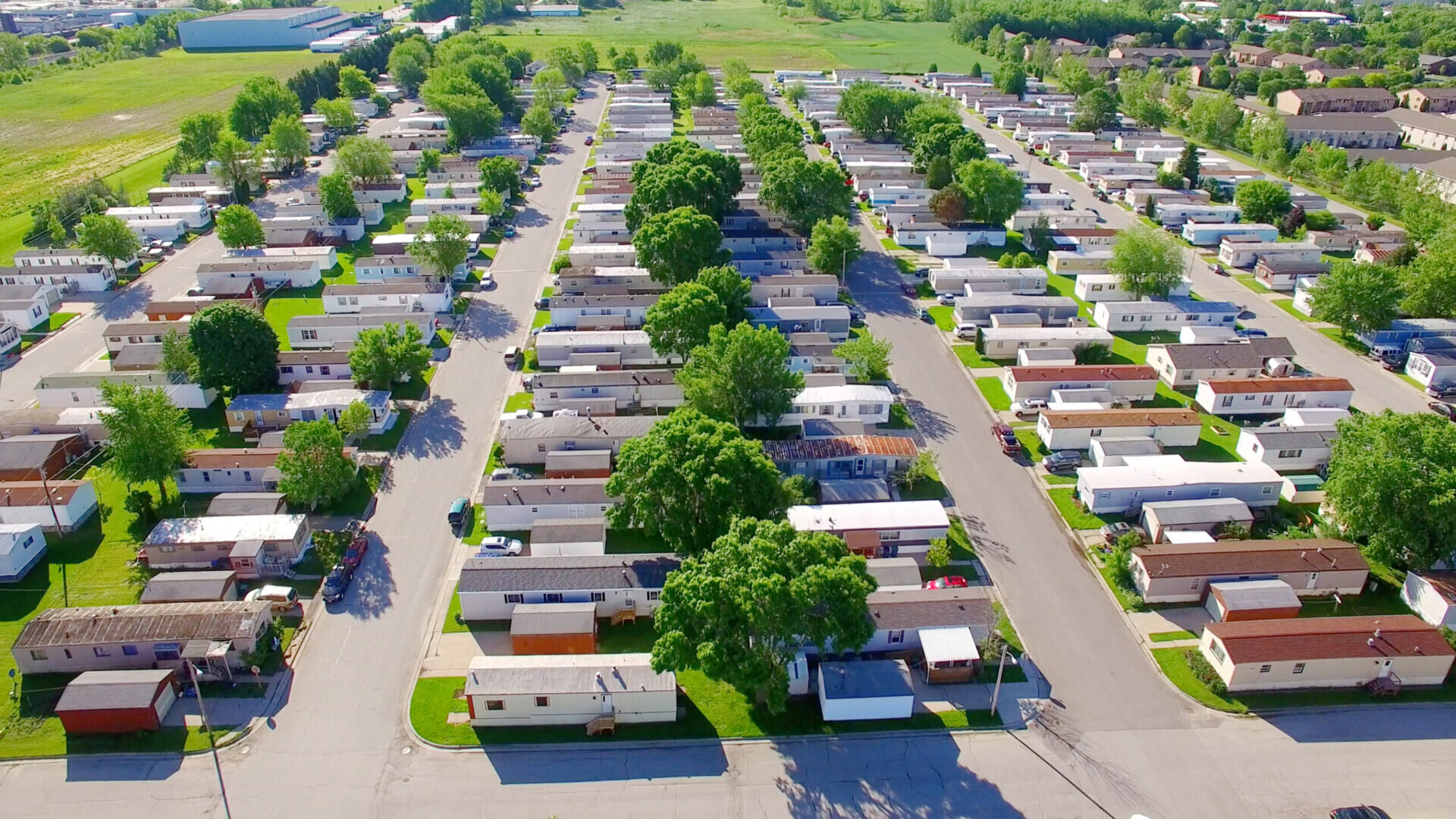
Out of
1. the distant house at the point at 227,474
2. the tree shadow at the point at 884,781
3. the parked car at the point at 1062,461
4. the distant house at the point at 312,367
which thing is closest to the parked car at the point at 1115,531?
the parked car at the point at 1062,461

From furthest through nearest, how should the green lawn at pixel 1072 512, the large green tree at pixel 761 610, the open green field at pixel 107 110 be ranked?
the open green field at pixel 107 110
the green lawn at pixel 1072 512
the large green tree at pixel 761 610

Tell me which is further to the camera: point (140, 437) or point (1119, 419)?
point (1119, 419)

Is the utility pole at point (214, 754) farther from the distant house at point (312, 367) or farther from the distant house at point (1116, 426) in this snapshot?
the distant house at point (1116, 426)

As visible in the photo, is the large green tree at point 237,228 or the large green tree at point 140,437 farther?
the large green tree at point 237,228

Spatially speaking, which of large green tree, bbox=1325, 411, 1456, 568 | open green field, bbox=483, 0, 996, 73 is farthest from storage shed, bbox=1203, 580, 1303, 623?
open green field, bbox=483, 0, 996, 73

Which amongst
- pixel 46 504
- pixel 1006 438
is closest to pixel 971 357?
pixel 1006 438

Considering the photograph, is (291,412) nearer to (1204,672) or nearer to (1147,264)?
(1204,672)

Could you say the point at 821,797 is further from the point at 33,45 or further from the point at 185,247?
the point at 33,45
